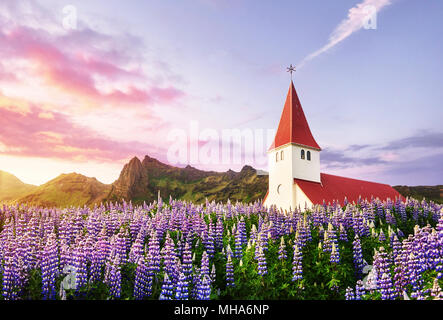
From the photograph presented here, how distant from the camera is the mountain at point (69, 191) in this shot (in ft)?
114

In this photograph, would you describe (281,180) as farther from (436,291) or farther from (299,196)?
(436,291)

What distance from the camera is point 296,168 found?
4088 cm

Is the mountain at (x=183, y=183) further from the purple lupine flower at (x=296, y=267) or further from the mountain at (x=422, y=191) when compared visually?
the purple lupine flower at (x=296, y=267)

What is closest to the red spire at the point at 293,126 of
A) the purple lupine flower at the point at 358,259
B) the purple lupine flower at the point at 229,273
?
the purple lupine flower at the point at 358,259

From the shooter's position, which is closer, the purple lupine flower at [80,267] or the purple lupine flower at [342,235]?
the purple lupine flower at [80,267]

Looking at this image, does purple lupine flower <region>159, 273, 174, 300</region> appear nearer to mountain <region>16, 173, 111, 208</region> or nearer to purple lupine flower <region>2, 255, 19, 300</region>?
purple lupine flower <region>2, 255, 19, 300</region>

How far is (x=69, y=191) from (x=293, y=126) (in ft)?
96.6

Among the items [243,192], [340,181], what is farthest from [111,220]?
[243,192]

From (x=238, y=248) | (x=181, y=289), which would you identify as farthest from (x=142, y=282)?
(x=238, y=248)

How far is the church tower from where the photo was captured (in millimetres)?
40688

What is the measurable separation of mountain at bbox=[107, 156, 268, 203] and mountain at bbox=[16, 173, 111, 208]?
249 inches

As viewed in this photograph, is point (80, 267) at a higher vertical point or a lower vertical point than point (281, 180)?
lower
